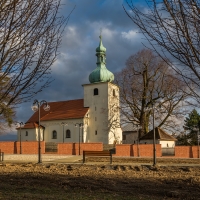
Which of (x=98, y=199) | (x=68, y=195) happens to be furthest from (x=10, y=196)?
(x=98, y=199)

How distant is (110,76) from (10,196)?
5645 cm

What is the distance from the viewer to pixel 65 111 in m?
63.9

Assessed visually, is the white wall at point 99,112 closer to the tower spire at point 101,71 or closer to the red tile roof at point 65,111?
the tower spire at point 101,71

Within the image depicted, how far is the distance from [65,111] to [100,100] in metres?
7.32

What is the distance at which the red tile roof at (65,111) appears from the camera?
6125cm

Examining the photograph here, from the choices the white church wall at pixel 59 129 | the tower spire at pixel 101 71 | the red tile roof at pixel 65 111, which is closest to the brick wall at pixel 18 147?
the white church wall at pixel 59 129

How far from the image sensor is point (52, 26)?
6145mm

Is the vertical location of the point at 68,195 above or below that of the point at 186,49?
below

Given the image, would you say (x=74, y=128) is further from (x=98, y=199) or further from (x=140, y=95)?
(x=98, y=199)

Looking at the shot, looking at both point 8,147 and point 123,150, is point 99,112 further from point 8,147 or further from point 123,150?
point 8,147

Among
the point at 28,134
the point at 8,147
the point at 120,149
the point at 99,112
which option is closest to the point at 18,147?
the point at 8,147

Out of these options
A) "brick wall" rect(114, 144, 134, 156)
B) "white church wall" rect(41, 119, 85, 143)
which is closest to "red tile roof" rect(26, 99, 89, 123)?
"white church wall" rect(41, 119, 85, 143)

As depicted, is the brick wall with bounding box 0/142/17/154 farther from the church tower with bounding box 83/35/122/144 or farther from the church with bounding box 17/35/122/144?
the church tower with bounding box 83/35/122/144

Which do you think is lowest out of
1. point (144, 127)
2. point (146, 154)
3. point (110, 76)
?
point (146, 154)
